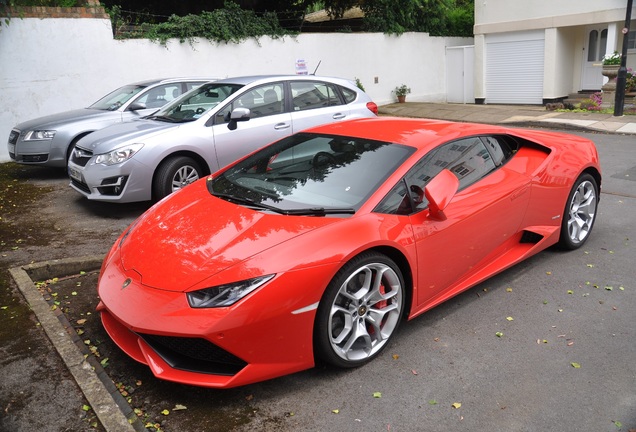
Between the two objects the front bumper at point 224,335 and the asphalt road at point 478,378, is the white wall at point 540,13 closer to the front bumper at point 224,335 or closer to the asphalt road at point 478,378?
the asphalt road at point 478,378

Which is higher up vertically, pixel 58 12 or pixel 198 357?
pixel 58 12

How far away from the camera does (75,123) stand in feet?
30.6

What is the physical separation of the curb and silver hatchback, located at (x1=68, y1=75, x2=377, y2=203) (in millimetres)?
1881

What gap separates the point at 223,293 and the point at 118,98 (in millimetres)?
8164

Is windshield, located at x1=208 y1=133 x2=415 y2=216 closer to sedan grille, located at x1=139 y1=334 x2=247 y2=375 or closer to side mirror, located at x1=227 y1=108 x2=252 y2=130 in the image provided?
sedan grille, located at x1=139 y1=334 x2=247 y2=375

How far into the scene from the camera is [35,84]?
11.8 m

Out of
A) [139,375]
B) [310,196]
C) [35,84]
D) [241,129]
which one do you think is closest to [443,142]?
[310,196]

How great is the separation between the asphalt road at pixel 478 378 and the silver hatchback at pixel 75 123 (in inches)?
250

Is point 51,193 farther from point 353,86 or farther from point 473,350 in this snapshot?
point 473,350

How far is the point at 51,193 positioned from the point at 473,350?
6.89 meters

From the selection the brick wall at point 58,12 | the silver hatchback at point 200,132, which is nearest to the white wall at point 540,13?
the silver hatchback at point 200,132

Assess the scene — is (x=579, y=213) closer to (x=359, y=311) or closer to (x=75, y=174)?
(x=359, y=311)

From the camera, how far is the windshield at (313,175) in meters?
3.77

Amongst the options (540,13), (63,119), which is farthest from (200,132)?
(540,13)
